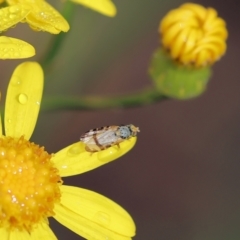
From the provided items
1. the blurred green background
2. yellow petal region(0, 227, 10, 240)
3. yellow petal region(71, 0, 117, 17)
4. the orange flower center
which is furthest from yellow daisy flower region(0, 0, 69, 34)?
the blurred green background

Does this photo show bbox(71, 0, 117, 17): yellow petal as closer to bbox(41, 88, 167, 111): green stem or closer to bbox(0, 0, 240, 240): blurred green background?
bbox(41, 88, 167, 111): green stem

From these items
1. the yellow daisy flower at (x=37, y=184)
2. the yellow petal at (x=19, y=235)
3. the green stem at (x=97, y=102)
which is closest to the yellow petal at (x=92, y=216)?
the yellow daisy flower at (x=37, y=184)

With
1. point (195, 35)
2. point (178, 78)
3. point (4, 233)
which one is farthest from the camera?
point (178, 78)

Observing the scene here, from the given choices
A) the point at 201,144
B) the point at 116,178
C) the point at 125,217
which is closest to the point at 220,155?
the point at 201,144

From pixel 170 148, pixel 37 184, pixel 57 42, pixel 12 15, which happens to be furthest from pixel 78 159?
pixel 170 148

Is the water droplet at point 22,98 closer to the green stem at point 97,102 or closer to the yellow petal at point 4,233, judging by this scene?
the green stem at point 97,102

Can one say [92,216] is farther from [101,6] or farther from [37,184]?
[101,6]
